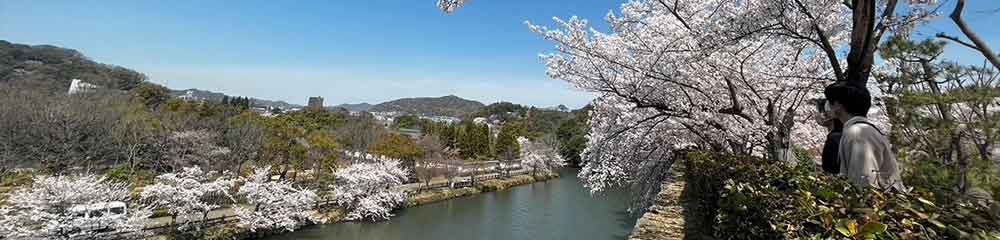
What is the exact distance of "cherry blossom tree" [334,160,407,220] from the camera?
15.5m

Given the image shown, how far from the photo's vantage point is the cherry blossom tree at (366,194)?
15.5 meters

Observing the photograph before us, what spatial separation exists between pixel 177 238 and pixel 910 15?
44.8 ft

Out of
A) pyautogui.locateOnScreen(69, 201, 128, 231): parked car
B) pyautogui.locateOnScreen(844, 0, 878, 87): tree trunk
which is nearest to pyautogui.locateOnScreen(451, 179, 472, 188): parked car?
pyautogui.locateOnScreen(69, 201, 128, 231): parked car

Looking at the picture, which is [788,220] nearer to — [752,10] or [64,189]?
[752,10]

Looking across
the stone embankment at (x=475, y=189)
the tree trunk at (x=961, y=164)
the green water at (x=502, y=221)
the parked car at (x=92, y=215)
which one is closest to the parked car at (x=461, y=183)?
the stone embankment at (x=475, y=189)

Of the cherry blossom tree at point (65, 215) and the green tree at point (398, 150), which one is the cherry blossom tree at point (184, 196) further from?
the green tree at point (398, 150)

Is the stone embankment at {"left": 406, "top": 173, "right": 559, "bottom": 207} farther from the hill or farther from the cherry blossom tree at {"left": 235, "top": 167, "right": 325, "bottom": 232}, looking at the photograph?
the hill

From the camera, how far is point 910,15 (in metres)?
2.79

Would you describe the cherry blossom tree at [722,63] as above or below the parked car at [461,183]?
above

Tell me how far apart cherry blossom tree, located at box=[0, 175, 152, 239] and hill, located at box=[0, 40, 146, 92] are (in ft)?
117

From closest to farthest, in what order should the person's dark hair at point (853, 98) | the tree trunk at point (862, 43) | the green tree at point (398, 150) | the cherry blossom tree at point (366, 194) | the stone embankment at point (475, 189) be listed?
the person's dark hair at point (853, 98) → the tree trunk at point (862, 43) → the cherry blossom tree at point (366, 194) → the stone embankment at point (475, 189) → the green tree at point (398, 150)

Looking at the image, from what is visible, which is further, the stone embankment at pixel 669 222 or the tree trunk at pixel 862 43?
the stone embankment at pixel 669 222

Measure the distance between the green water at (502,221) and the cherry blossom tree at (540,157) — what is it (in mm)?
9008

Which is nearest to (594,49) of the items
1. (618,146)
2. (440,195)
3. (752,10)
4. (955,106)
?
(752,10)
